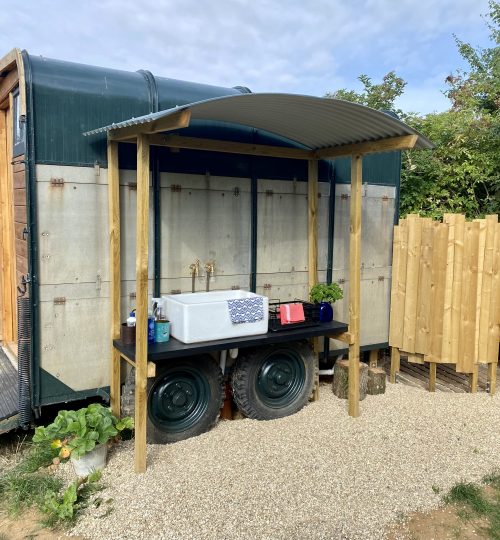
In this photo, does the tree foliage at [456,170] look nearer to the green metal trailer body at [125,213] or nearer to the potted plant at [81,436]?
the green metal trailer body at [125,213]

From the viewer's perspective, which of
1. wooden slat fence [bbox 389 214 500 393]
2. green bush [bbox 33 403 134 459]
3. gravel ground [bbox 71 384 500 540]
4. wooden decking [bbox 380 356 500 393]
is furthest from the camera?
wooden decking [bbox 380 356 500 393]

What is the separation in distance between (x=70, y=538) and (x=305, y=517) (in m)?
1.54

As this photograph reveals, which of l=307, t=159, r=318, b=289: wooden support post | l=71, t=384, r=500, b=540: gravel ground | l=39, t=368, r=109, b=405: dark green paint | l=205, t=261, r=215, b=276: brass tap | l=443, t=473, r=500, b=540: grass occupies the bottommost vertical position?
l=443, t=473, r=500, b=540: grass

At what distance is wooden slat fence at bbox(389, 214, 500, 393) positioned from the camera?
5645mm

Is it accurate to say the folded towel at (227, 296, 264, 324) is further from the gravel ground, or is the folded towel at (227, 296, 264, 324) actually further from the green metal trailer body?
the gravel ground

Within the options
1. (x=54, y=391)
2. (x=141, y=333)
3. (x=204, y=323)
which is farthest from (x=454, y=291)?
(x=54, y=391)

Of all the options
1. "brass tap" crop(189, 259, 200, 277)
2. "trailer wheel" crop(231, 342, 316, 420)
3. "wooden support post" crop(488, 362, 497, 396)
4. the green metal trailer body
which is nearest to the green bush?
the green metal trailer body

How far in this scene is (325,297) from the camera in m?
5.19

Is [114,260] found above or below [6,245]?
below

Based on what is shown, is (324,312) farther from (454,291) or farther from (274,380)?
(454,291)

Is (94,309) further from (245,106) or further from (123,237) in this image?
(245,106)

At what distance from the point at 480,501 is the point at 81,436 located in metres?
2.99

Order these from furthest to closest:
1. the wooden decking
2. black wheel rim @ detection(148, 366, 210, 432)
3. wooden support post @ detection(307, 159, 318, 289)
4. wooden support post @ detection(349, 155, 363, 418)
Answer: the wooden decking < wooden support post @ detection(307, 159, 318, 289) < wooden support post @ detection(349, 155, 363, 418) < black wheel rim @ detection(148, 366, 210, 432)

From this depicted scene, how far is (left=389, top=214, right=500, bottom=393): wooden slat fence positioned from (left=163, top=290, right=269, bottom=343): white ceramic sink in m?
2.25
